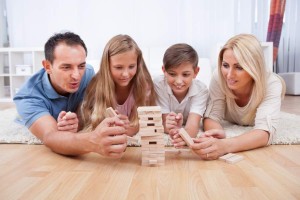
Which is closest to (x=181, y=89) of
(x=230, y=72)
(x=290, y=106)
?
(x=230, y=72)

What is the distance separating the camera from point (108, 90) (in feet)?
5.36

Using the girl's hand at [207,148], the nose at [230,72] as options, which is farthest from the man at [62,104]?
the nose at [230,72]

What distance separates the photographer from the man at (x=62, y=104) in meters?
1.14

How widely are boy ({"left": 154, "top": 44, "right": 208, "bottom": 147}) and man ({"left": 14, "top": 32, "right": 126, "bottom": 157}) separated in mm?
394

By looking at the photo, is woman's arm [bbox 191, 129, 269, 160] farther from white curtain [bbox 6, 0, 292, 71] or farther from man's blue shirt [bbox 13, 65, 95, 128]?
white curtain [bbox 6, 0, 292, 71]

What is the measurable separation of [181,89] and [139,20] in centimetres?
258

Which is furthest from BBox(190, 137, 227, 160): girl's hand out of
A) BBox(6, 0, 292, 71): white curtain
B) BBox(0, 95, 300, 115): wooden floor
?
BBox(6, 0, 292, 71): white curtain

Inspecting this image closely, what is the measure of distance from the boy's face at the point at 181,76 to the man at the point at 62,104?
1.51ft

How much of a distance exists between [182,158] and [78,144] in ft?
1.40

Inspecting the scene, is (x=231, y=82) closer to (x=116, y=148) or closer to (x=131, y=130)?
(x=131, y=130)

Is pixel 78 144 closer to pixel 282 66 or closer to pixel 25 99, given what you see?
pixel 25 99

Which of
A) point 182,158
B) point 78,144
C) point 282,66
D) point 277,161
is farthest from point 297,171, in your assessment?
point 282,66

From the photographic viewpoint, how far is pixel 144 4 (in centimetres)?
404

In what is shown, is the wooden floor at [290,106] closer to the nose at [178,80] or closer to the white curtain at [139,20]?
the white curtain at [139,20]
